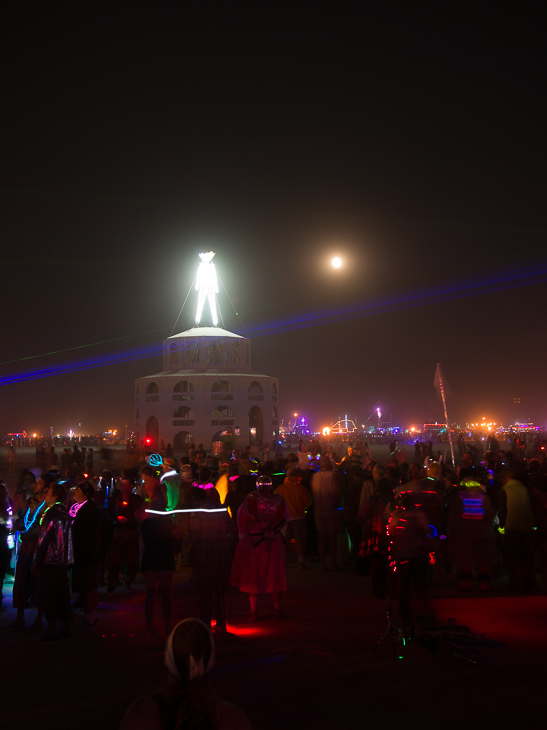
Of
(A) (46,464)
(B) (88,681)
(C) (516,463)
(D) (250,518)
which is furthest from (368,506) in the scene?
(A) (46,464)

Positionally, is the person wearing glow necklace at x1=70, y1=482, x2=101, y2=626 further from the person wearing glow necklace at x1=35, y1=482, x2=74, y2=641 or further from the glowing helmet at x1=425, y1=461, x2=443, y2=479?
the glowing helmet at x1=425, y1=461, x2=443, y2=479

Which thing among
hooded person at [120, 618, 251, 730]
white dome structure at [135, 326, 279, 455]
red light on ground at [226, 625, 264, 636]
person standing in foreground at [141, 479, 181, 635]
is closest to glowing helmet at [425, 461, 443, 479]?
red light on ground at [226, 625, 264, 636]

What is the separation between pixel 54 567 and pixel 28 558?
1057 mm

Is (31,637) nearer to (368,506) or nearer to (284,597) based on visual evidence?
(284,597)

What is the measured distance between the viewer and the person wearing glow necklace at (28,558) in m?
7.55

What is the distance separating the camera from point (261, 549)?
7.66 m

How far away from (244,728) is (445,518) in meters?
7.60

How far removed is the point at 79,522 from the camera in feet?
23.6

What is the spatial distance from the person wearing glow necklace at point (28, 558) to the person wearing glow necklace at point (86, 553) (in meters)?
0.51

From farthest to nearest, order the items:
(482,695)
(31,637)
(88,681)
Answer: (31,637)
(88,681)
(482,695)

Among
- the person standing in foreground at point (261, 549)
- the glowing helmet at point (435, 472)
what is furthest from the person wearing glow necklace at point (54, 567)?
the glowing helmet at point (435, 472)

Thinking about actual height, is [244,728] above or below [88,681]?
above

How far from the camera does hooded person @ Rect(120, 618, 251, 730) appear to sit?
2289 mm

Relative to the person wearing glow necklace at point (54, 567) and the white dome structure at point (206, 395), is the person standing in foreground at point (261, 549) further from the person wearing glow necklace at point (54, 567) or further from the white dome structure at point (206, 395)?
the white dome structure at point (206, 395)
